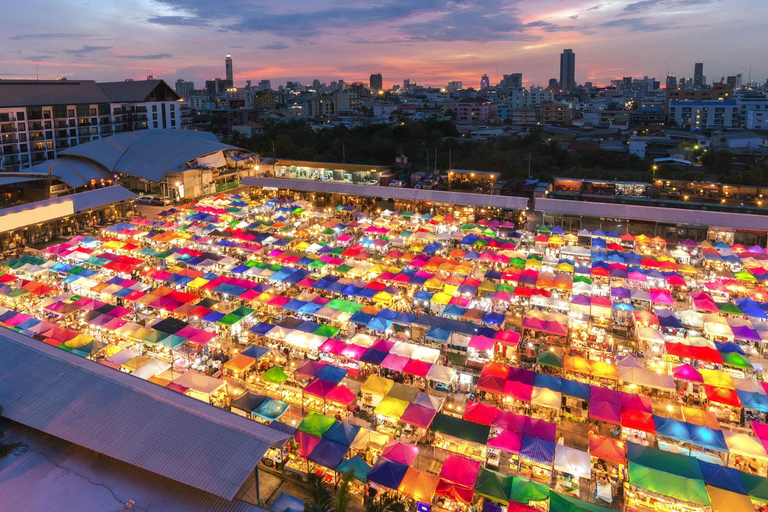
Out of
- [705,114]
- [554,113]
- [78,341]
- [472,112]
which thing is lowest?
[78,341]

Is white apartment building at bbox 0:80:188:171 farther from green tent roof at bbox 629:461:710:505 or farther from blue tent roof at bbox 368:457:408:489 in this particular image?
green tent roof at bbox 629:461:710:505

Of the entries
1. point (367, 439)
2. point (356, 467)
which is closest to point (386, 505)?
point (356, 467)

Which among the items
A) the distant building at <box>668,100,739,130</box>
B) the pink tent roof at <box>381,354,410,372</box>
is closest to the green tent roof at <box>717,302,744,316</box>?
the pink tent roof at <box>381,354,410,372</box>

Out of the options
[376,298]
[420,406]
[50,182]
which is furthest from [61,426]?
[50,182]

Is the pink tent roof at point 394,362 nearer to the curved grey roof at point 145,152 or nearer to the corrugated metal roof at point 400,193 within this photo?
the corrugated metal roof at point 400,193

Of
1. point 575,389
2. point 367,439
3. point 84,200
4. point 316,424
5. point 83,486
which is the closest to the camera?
point 83,486

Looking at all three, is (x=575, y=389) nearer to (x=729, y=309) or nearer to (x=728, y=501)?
(x=728, y=501)

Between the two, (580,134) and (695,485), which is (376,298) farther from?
(580,134)

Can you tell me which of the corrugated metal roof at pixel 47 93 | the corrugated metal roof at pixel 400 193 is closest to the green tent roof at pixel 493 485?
the corrugated metal roof at pixel 400 193
